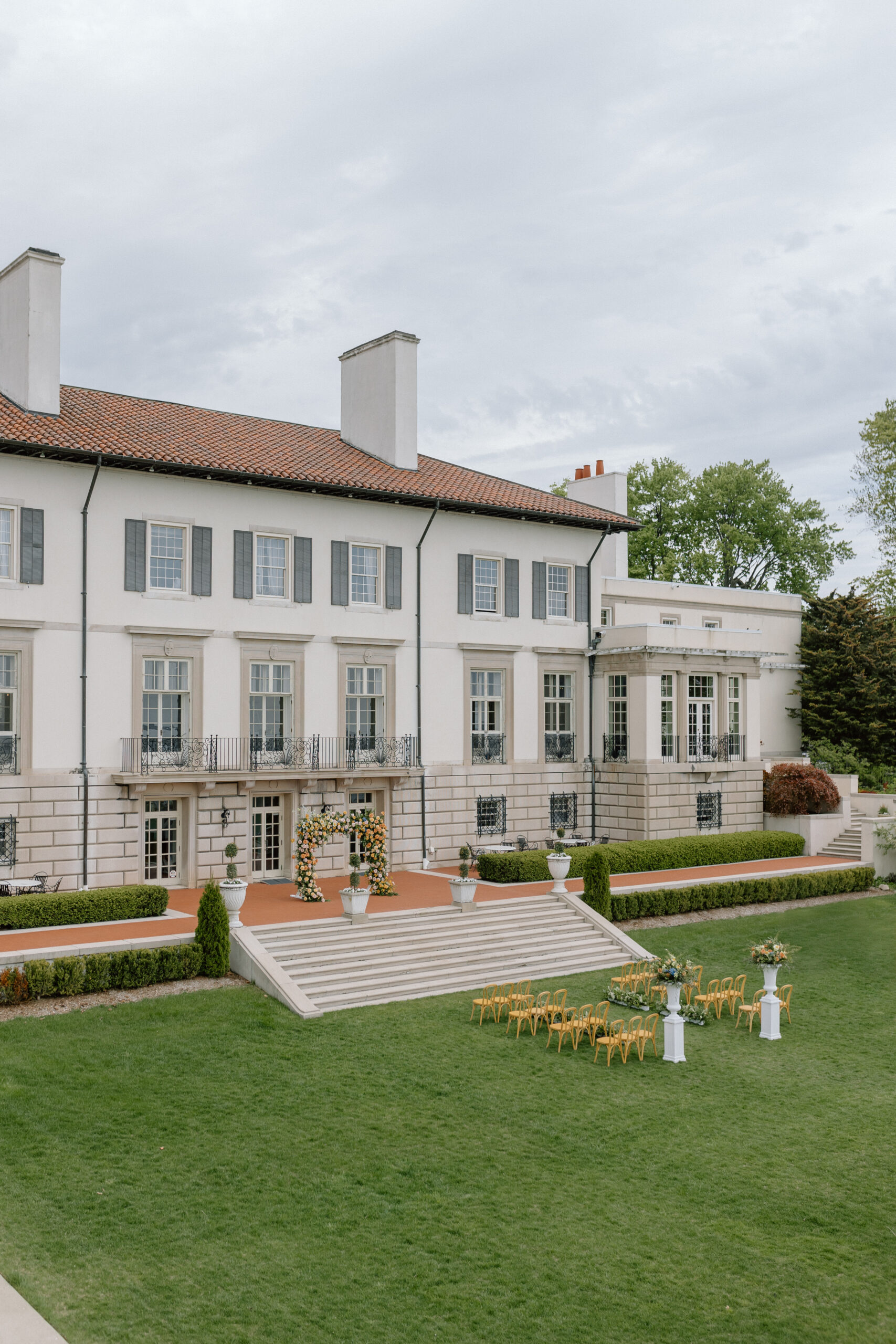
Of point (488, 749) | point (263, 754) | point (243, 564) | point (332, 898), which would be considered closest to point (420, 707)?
point (488, 749)

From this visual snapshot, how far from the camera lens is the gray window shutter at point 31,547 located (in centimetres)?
2492

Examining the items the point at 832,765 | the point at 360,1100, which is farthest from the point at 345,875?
the point at 832,765

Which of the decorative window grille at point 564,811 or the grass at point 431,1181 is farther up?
the decorative window grille at point 564,811

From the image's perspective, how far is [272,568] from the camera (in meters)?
28.9

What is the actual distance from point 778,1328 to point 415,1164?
4756mm

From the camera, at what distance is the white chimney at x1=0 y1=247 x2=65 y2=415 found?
86.2ft

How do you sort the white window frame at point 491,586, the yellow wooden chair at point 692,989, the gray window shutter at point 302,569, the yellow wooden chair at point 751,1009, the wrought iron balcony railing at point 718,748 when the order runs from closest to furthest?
1. the yellow wooden chair at point 751,1009
2. the yellow wooden chair at point 692,989
3. the gray window shutter at point 302,569
4. the white window frame at point 491,586
5. the wrought iron balcony railing at point 718,748

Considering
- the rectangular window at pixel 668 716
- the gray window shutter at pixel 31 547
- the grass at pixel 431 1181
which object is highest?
the gray window shutter at pixel 31 547

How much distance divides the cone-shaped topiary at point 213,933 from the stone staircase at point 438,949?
82cm

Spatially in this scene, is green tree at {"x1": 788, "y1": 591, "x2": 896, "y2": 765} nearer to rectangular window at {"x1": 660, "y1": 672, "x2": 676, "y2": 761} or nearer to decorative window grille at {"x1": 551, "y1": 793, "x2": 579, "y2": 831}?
rectangular window at {"x1": 660, "y1": 672, "x2": 676, "y2": 761}

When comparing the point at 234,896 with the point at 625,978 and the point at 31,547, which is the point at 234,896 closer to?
the point at 625,978

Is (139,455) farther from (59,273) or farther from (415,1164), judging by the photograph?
(415,1164)

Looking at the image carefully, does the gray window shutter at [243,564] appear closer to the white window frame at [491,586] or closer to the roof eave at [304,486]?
the roof eave at [304,486]

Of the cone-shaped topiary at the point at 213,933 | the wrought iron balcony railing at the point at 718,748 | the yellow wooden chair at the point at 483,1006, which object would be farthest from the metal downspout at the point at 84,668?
the wrought iron balcony railing at the point at 718,748
